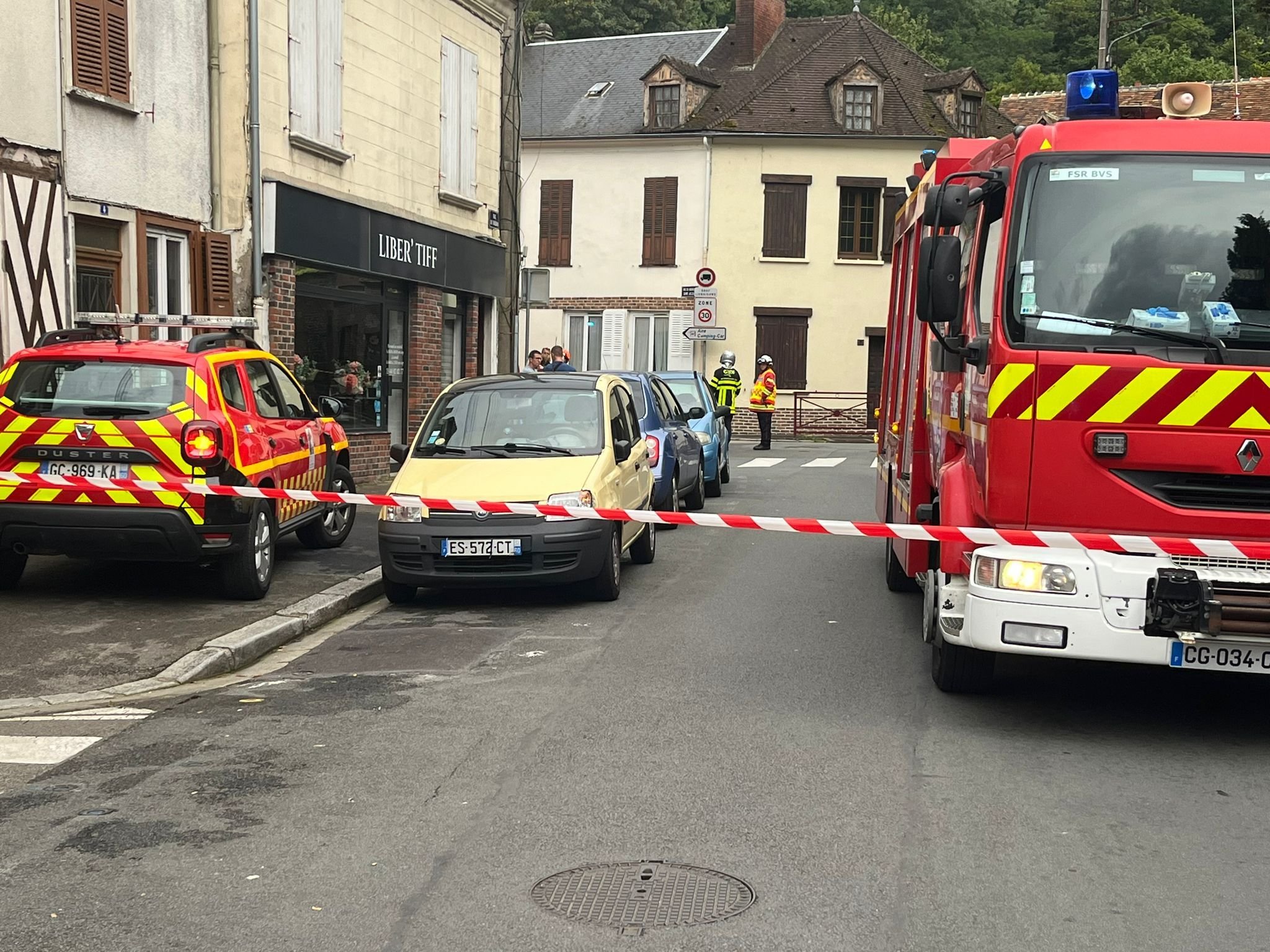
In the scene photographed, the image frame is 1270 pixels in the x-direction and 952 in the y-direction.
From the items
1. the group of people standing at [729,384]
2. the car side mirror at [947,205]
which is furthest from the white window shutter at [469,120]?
the car side mirror at [947,205]

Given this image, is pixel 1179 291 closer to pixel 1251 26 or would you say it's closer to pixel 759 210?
pixel 759 210

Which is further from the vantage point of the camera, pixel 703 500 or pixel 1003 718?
pixel 703 500

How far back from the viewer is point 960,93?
138 feet

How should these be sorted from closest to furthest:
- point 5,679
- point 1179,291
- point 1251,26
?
point 1179,291 → point 5,679 → point 1251,26

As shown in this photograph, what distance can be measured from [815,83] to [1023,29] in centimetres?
2561

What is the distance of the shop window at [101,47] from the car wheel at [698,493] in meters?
7.08

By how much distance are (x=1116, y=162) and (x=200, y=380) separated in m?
5.79

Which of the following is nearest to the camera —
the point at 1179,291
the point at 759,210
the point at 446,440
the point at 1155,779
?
the point at 1155,779

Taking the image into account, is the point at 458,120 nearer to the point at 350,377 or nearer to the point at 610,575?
the point at 350,377

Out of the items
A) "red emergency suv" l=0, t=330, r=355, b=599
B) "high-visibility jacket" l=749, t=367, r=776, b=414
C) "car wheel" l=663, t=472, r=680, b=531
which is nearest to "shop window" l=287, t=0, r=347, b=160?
"car wheel" l=663, t=472, r=680, b=531

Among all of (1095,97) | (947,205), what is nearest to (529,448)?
(947,205)

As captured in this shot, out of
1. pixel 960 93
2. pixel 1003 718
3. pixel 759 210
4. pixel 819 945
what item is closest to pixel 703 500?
pixel 1003 718

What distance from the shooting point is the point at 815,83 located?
42031 millimetres

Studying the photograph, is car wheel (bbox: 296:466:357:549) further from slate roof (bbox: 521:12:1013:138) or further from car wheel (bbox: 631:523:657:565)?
slate roof (bbox: 521:12:1013:138)
